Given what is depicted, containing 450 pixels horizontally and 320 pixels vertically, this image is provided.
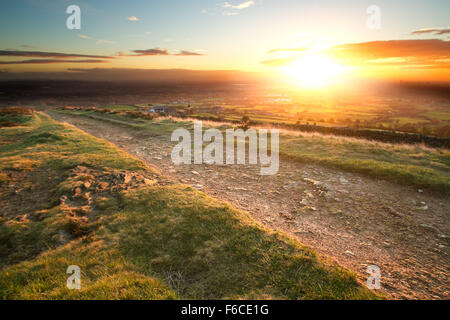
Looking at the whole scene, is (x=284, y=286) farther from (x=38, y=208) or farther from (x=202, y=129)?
(x=202, y=129)

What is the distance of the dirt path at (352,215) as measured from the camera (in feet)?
20.1

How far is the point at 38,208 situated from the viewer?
28.8 ft

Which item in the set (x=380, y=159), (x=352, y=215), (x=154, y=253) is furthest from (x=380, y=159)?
(x=154, y=253)

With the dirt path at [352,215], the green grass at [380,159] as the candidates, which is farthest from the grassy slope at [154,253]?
the green grass at [380,159]

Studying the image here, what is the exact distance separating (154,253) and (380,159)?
17.4 metres

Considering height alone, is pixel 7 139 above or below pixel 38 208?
above

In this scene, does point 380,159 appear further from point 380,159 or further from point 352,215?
point 352,215

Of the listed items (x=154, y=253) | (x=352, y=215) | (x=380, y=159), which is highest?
(x=380, y=159)

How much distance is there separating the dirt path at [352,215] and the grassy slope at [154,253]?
4.81 feet

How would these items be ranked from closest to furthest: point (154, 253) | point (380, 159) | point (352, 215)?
point (154, 253)
point (352, 215)
point (380, 159)

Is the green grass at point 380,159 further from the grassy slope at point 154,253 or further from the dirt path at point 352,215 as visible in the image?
the grassy slope at point 154,253

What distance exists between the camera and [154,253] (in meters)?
6.34

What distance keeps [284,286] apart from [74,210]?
8.13m
